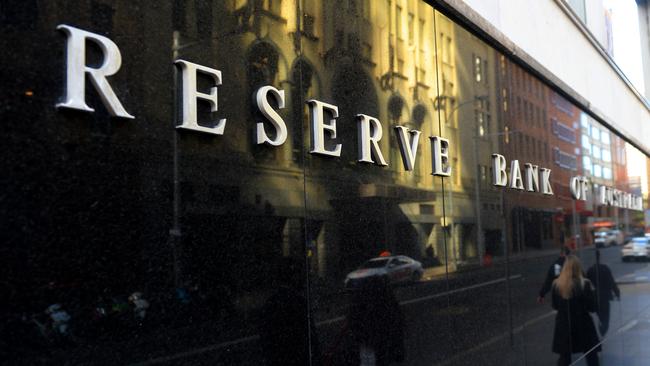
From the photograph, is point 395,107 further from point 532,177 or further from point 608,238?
point 608,238

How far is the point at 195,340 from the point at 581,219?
769 centimetres

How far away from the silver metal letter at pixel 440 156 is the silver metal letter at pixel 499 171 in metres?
1.06

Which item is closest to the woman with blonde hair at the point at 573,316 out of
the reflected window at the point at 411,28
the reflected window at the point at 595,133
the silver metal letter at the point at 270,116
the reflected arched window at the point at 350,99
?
the reflected window at the point at 595,133

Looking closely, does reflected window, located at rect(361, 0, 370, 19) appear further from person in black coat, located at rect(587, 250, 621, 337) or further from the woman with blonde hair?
person in black coat, located at rect(587, 250, 621, 337)

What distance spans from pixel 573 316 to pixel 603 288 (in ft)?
6.24

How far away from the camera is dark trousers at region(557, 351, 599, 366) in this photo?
7.54 m

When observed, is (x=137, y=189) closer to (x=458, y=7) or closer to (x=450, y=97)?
(x=450, y=97)

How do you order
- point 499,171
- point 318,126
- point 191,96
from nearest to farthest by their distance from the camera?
point 191,96 < point 318,126 < point 499,171

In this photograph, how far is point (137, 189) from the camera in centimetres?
286

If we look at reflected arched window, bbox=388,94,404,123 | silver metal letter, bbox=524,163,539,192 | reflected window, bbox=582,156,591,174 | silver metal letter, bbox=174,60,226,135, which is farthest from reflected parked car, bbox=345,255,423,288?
reflected window, bbox=582,156,591,174

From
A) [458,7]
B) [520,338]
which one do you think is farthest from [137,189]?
[520,338]

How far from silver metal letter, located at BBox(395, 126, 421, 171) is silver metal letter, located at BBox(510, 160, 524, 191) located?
2.26 meters

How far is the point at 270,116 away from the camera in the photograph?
12.0 ft

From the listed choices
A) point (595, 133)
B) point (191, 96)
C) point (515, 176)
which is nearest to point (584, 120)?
point (595, 133)
